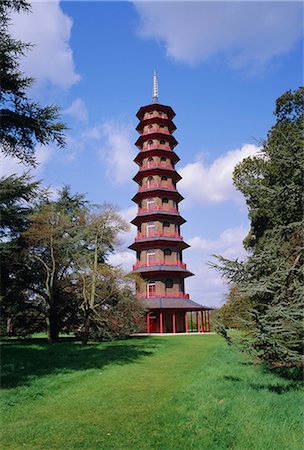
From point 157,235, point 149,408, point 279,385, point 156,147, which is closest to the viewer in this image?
point 149,408

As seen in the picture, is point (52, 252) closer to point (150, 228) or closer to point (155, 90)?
point (150, 228)

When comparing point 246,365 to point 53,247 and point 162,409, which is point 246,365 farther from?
point 53,247

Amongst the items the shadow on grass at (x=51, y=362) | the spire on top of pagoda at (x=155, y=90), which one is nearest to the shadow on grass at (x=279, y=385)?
the shadow on grass at (x=51, y=362)

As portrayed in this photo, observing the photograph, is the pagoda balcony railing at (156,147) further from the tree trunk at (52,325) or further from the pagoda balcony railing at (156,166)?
the tree trunk at (52,325)

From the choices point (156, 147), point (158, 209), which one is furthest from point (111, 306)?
point (156, 147)

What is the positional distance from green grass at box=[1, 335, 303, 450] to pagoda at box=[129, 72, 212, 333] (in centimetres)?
2065

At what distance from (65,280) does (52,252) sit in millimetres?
3446

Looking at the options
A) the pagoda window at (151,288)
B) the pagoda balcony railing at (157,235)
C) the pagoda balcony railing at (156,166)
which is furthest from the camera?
the pagoda balcony railing at (156,166)

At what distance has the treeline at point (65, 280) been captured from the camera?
66.5ft

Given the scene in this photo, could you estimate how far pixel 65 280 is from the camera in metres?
23.3

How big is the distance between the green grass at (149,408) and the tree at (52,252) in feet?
33.1

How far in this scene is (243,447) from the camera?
15.0ft

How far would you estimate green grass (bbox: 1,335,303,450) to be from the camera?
4.84m

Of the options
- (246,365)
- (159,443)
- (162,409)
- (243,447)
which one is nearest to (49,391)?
(162,409)
